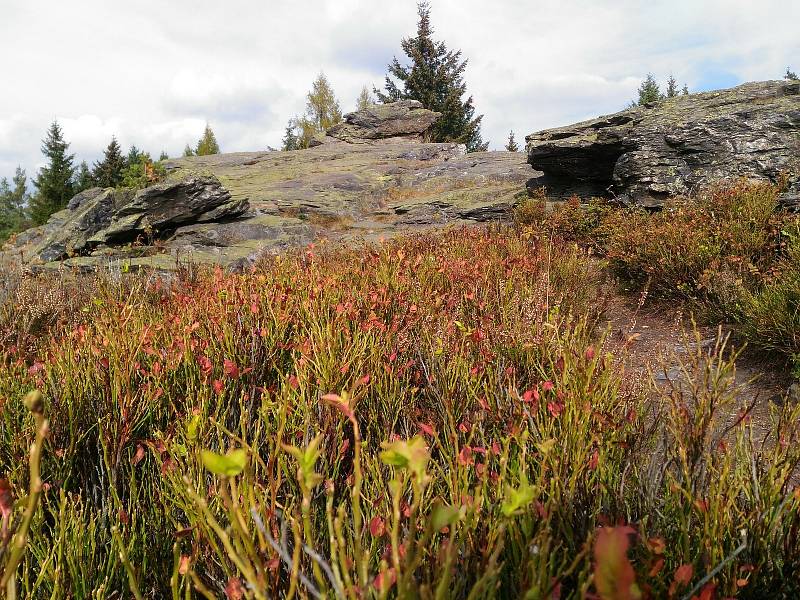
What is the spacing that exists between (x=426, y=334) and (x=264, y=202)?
10.5 m

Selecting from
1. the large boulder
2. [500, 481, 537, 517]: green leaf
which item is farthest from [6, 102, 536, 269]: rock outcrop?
[500, 481, 537, 517]: green leaf

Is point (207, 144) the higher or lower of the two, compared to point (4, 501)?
higher

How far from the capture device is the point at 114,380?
217 centimetres

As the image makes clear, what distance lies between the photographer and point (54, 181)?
36062mm

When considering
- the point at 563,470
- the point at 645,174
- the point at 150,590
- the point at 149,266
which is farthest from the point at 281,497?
the point at 645,174

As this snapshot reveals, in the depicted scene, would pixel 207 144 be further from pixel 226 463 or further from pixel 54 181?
pixel 226 463

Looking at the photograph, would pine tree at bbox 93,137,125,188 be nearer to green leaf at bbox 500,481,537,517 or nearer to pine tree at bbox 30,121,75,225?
pine tree at bbox 30,121,75,225

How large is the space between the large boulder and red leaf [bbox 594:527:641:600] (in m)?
23.5

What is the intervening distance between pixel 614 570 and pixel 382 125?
79.0ft

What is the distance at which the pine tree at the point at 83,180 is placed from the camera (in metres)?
36.3

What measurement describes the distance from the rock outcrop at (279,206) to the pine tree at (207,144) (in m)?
19.6

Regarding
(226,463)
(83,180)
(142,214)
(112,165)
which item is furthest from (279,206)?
(83,180)

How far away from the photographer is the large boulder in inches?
902

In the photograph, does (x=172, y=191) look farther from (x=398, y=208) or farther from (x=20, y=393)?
(x=20, y=393)
